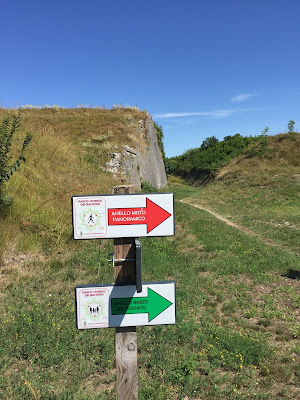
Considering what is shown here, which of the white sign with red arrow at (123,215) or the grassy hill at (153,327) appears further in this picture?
the grassy hill at (153,327)

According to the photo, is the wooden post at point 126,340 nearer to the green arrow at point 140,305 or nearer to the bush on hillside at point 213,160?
the green arrow at point 140,305

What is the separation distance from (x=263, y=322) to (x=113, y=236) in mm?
4661

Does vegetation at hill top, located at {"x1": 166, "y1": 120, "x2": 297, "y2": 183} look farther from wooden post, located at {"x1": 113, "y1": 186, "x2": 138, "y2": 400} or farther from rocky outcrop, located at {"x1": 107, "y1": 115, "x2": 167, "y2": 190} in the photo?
A: wooden post, located at {"x1": 113, "y1": 186, "x2": 138, "y2": 400}

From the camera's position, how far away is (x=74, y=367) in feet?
13.1

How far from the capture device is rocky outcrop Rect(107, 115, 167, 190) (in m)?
17.8

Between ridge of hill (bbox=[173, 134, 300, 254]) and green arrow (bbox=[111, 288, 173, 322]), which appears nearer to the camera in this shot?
green arrow (bbox=[111, 288, 173, 322])

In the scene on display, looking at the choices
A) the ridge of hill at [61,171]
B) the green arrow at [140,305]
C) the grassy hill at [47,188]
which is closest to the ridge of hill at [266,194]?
the ridge of hill at [61,171]

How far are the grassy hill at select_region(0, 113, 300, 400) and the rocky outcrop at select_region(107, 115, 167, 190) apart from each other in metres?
4.15

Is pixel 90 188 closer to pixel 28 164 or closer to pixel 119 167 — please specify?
pixel 28 164

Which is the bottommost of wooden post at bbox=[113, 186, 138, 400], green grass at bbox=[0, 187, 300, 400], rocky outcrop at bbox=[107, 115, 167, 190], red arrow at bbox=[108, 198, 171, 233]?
green grass at bbox=[0, 187, 300, 400]

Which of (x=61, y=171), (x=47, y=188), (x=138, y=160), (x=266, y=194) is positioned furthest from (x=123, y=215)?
(x=266, y=194)

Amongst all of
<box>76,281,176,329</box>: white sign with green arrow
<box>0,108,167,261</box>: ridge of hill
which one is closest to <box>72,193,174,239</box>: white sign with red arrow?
<box>76,281,176,329</box>: white sign with green arrow

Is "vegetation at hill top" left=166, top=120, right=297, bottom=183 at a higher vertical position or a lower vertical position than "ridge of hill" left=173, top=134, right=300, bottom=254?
higher

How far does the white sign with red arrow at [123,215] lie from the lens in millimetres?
2322
